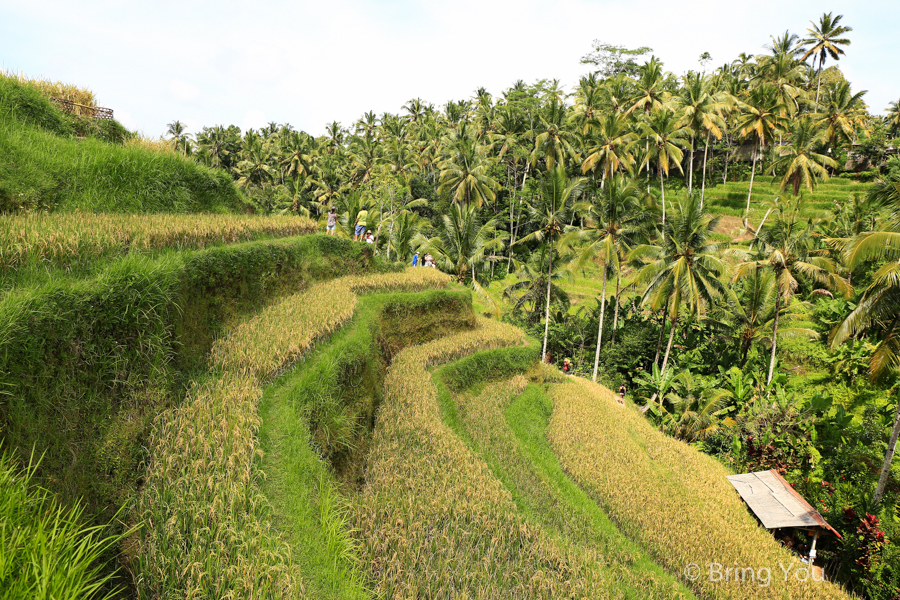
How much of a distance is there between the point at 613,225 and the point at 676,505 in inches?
607

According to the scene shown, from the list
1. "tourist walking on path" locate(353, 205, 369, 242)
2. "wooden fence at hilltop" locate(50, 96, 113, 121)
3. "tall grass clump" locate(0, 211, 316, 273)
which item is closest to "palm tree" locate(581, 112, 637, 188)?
"tourist walking on path" locate(353, 205, 369, 242)

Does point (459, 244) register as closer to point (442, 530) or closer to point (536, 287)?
point (536, 287)

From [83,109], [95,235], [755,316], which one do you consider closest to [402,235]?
[83,109]

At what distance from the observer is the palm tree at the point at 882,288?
34.9 feet

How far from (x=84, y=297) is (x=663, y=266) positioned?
2176 centimetres

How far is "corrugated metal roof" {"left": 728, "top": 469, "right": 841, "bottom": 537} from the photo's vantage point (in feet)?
42.8

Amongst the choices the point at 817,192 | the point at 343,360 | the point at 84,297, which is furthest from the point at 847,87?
the point at 84,297

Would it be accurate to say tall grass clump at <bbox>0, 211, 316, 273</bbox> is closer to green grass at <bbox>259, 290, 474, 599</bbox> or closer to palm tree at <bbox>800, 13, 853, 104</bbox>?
green grass at <bbox>259, 290, 474, 599</bbox>

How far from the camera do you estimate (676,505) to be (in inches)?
472

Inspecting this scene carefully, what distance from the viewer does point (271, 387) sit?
8.17 meters

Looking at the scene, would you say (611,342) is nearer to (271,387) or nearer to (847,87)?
(271,387)

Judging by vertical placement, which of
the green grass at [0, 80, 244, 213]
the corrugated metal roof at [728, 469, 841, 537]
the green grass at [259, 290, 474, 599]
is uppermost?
the green grass at [0, 80, 244, 213]

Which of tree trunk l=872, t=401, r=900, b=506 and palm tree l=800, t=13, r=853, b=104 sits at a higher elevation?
palm tree l=800, t=13, r=853, b=104

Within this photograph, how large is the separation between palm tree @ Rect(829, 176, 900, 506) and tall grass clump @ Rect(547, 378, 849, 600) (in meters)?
5.35
